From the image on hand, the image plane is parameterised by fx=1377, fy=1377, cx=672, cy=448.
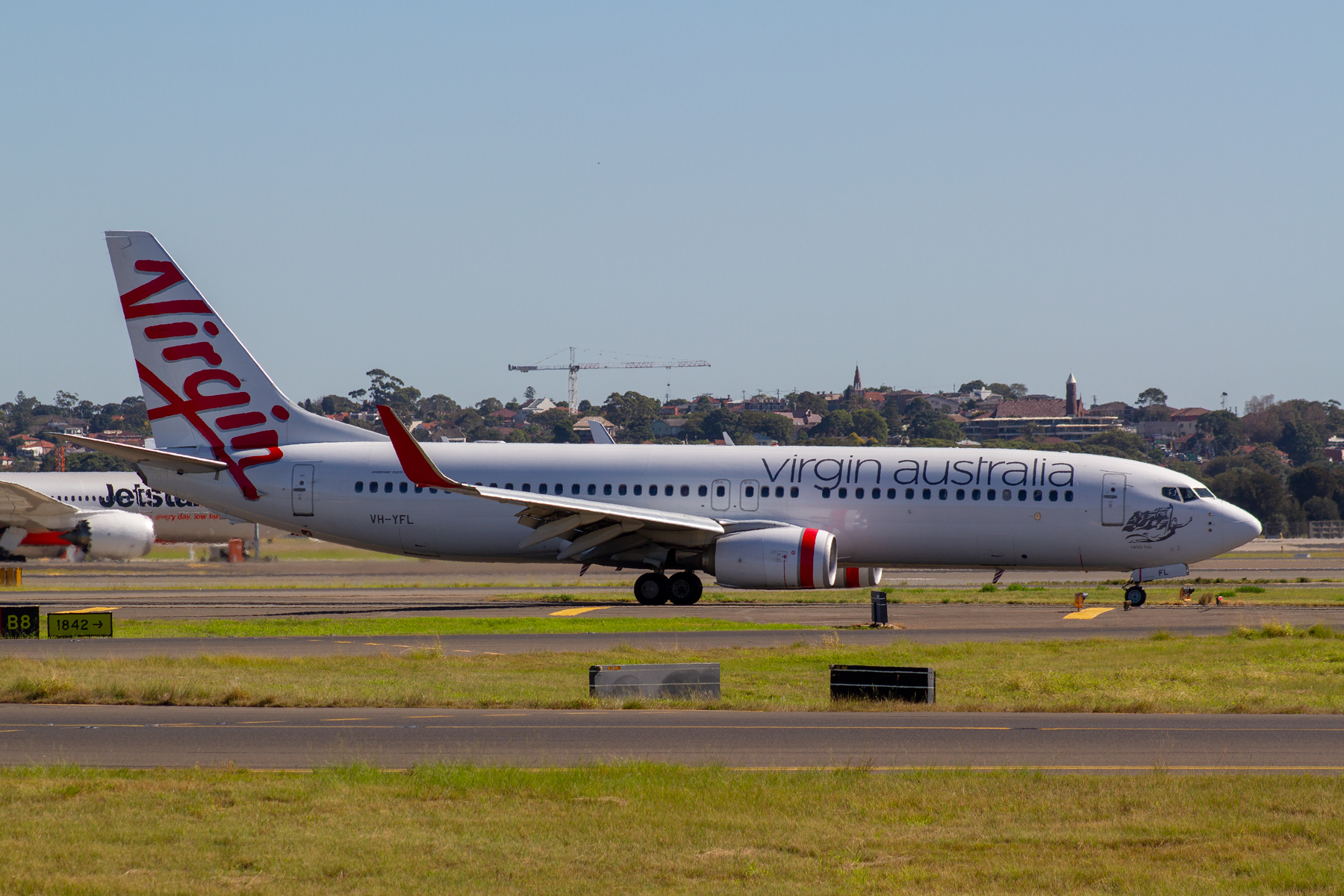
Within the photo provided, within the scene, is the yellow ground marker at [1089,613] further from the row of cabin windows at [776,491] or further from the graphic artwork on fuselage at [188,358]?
the graphic artwork on fuselage at [188,358]

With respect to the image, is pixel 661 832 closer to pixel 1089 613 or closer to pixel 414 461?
pixel 414 461

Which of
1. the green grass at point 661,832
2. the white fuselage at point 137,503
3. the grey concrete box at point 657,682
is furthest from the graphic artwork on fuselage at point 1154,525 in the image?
the white fuselage at point 137,503

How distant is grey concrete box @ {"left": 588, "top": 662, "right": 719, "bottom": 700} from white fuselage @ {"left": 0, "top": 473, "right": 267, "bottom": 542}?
46387 mm

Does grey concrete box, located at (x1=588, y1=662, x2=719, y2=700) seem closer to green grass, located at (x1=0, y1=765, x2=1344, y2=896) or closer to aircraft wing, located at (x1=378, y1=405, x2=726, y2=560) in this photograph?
green grass, located at (x1=0, y1=765, x2=1344, y2=896)

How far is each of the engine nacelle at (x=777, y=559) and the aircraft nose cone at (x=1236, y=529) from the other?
984 cm

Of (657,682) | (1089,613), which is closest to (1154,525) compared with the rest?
(1089,613)

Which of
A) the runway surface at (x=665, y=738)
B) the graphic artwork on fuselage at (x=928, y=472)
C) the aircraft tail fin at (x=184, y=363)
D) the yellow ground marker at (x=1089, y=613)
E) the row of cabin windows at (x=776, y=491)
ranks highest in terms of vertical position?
the aircraft tail fin at (x=184, y=363)

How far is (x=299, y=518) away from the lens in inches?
1451

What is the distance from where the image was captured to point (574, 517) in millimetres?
34250

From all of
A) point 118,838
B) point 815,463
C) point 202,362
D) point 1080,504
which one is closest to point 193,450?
point 202,362

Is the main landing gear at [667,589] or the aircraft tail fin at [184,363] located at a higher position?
the aircraft tail fin at [184,363]

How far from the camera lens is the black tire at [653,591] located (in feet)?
116

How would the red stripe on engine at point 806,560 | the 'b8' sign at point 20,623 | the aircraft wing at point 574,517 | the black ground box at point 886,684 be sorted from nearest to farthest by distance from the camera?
the black ground box at point 886,684 < the 'b8' sign at point 20,623 < the aircraft wing at point 574,517 < the red stripe on engine at point 806,560

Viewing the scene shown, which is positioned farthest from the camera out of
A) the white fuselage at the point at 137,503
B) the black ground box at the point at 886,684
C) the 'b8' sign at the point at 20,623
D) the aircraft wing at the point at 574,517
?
the white fuselage at the point at 137,503
